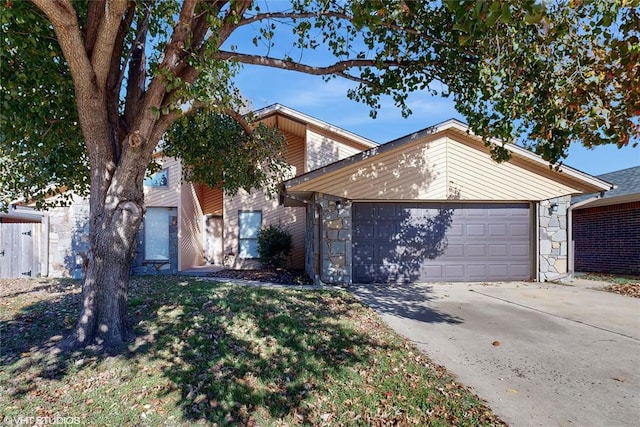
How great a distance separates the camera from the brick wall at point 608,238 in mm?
12039

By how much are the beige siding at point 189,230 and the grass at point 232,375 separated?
285 inches

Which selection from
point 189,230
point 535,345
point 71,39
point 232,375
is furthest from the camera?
point 189,230

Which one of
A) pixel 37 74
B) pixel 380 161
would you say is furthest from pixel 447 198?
pixel 37 74

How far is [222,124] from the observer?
8117 mm

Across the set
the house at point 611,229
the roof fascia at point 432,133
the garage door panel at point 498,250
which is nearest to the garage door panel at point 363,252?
the roof fascia at point 432,133

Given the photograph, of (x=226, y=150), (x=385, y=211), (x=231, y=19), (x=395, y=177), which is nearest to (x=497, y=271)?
(x=385, y=211)

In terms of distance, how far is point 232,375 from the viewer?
399cm

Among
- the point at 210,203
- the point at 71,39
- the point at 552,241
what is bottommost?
the point at 552,241

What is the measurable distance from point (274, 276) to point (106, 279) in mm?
7327

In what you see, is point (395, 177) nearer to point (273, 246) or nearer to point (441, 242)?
point (441, 242)

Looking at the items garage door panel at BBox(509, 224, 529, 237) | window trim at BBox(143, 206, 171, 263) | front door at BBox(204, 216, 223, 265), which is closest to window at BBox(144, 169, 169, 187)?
window trim at BBox(143, 206, 171, 263)

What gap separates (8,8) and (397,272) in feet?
30.3

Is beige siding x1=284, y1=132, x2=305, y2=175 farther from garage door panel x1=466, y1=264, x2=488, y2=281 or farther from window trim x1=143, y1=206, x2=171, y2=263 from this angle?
garage door panel x1=466, y1=264, x2=488, y2=281

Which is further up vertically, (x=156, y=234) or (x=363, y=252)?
(x=156, y=234)
